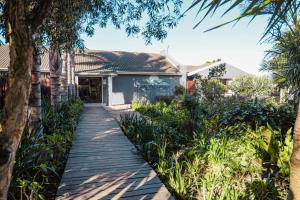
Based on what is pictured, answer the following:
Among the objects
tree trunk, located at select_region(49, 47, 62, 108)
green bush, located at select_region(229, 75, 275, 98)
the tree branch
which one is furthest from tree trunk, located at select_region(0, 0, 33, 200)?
green bush, located at select_region(229, 75, 275, 98)

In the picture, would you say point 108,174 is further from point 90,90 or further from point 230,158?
point 90,90

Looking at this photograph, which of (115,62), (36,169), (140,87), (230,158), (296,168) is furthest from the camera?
(115,62)

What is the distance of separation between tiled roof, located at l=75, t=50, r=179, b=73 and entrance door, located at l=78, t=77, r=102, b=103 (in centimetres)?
157

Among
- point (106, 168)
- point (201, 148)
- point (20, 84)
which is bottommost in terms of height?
point (106, 168)

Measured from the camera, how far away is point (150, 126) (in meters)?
6.61

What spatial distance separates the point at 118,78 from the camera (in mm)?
19578

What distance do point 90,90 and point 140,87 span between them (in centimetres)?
476

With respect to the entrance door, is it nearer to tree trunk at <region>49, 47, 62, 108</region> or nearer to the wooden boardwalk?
tree trunk at <region>49, 47, 62, 108</region>

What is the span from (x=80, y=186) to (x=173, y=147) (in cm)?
307

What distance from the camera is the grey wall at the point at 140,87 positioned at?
19.6 metres

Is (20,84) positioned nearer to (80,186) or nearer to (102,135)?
→ (80,186)

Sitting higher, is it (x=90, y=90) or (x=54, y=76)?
(x=54, y=76)

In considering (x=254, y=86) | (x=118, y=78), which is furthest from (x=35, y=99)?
(x=254, y=86)

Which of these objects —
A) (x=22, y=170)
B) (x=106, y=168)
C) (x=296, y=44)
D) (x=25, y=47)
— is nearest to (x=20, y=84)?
(x=25, y=47)
